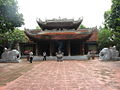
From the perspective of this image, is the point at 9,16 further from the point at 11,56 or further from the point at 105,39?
the point at 105,39

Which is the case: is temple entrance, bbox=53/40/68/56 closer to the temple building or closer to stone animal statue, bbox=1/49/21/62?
the temple building

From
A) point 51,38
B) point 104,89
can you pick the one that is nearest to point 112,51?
point 51,38

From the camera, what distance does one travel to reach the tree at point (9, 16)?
15.2 meters

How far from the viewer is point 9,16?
16.2 metres

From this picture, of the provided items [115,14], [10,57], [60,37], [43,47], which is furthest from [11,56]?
[115,14]

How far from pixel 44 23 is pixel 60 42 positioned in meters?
3.78

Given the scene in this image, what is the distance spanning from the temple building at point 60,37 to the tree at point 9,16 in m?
10.0

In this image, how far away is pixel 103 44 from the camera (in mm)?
34094

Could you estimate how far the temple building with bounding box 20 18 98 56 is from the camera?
87.9ft

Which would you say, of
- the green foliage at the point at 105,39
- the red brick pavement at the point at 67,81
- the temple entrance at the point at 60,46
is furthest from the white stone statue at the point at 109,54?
the red brick pavement at the point at 67,81

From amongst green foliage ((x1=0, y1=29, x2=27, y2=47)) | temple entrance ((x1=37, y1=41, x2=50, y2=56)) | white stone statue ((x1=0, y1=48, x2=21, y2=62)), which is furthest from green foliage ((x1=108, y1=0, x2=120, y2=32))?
green foliage ((x1=0, y1=29, x2=27, y2=47))

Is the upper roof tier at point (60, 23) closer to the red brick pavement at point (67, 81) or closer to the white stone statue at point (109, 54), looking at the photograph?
the white stone statue at point (109, 54)

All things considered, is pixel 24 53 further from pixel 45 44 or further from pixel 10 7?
pixel 10 7

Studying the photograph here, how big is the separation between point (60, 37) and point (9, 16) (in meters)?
11.5
